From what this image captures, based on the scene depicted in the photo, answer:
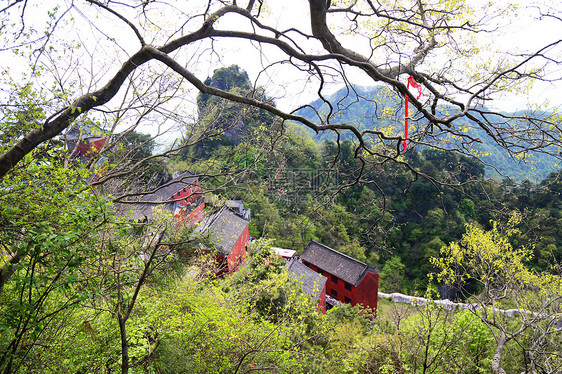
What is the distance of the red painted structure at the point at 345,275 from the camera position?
15102 millimetres

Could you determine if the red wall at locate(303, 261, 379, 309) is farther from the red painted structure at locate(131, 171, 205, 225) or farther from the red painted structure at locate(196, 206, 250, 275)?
the red painted structure at locate(131, 171, 205, 225)

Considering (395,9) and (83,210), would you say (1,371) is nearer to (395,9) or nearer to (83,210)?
(83,210)

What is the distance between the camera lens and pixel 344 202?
76.5 ft

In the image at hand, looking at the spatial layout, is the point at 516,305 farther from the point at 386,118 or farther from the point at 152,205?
the point at 152,205

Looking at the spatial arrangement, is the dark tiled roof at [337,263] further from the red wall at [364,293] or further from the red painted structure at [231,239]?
the red painted structure at [231,239]

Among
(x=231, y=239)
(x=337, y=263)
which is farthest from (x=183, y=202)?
(x=337, y=263)

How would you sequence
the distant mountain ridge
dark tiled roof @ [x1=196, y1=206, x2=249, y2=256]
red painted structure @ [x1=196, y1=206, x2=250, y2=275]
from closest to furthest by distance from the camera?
the distant mountain ridge, red painted structure @ [x1=196, y1=206, x2=250, y2=275], dark tiled roof @ [x1=196, y1=206, x2=249, y2=256]

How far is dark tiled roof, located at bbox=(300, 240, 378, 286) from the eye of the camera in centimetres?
1540

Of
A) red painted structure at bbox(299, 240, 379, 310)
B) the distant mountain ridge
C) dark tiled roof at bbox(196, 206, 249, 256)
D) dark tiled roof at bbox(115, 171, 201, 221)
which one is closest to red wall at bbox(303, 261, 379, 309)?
red painted structure at bbox(299, 240, 379, 310)

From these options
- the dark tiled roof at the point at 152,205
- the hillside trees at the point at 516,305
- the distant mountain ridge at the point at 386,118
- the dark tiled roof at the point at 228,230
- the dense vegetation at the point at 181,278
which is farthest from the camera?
the dark tiled roof at the point at 228,230

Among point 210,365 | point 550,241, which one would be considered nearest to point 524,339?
point 210,365

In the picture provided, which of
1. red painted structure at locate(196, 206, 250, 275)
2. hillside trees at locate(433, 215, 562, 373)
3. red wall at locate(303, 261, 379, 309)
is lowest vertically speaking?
red painted structure at locate(196, 206, 250, 275)

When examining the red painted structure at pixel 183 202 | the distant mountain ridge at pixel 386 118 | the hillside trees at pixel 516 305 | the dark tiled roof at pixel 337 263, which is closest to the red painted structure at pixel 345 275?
the dark tiled roof at pixel 337 263

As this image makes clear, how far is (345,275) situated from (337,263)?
101 centimetres
